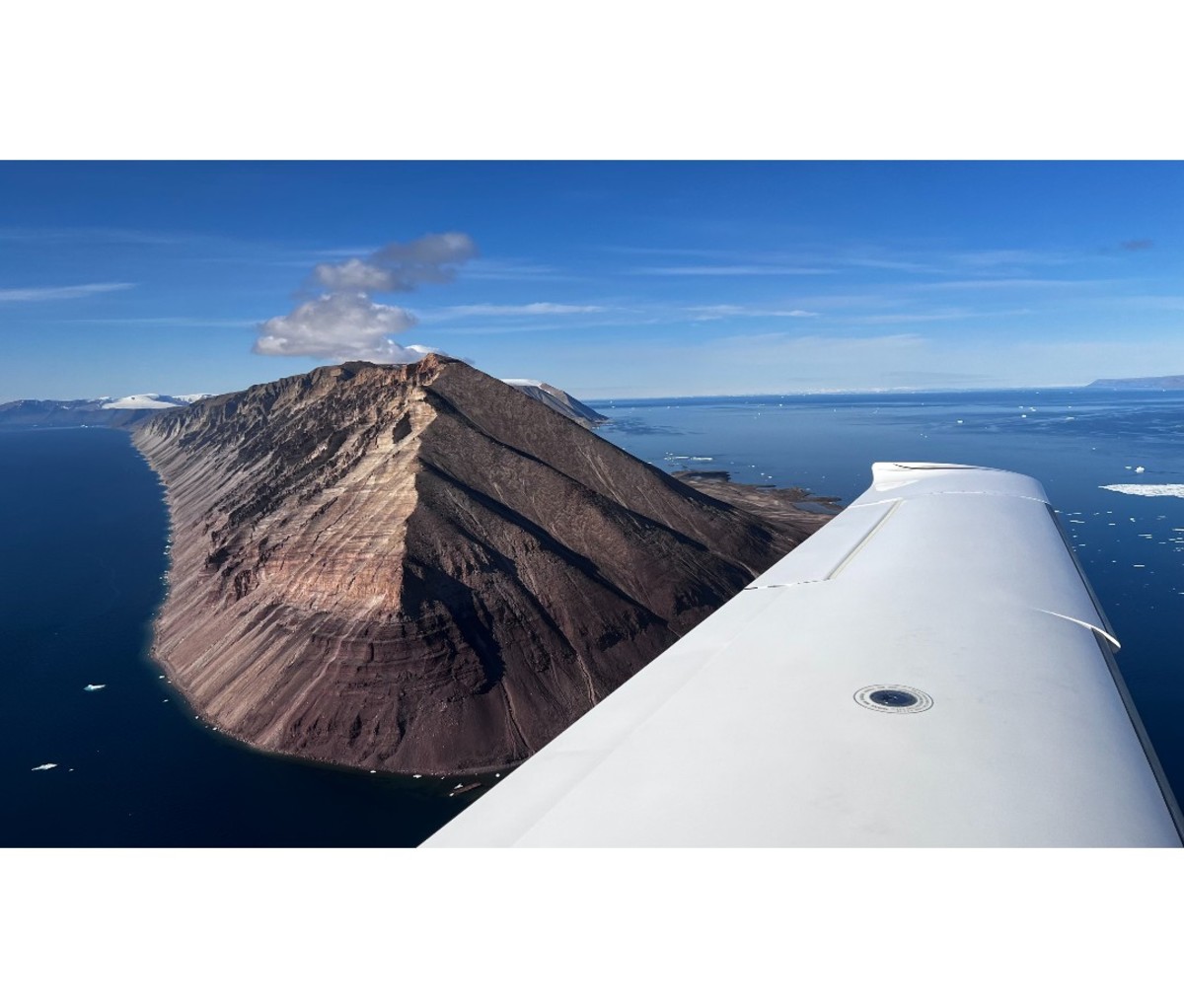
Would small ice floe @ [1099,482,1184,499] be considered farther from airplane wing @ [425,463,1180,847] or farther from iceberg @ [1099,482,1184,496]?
airplane wing @ [425,463,1180,847]

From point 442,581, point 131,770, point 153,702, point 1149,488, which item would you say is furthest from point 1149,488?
point 131,770

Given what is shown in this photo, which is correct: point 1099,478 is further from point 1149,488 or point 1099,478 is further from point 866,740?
point 866,740

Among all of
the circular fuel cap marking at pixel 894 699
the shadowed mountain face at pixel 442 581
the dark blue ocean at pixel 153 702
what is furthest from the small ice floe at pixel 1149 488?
the circular fuel cap marking at pixel 894 699

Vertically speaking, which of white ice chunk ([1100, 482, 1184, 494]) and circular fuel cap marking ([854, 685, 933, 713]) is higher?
circular fuel cap marking ([854, 685, 933, 713])

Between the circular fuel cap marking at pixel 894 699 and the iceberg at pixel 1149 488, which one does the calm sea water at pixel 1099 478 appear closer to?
the iceberg at pixel 1149 488

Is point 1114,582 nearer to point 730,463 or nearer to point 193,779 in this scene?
point 193,779

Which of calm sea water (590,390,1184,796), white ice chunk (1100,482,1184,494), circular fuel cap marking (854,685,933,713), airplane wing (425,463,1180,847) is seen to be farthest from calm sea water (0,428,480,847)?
white ice chunk (1100,482,1184,494)
